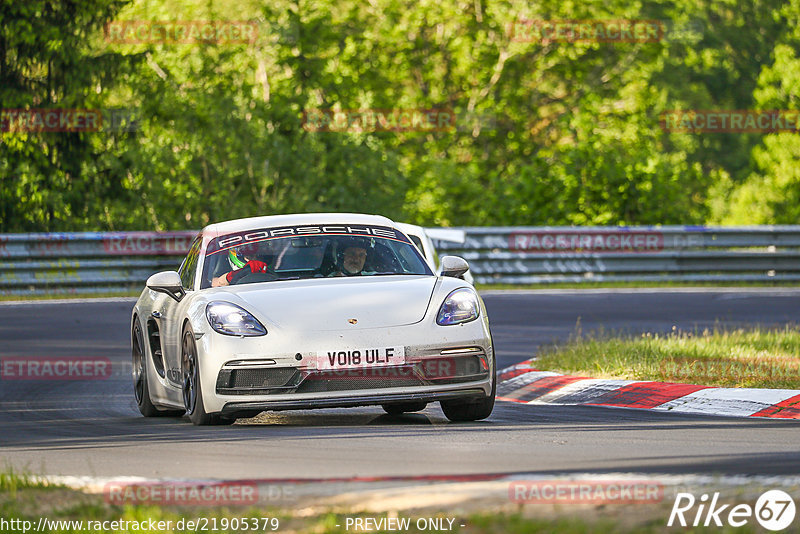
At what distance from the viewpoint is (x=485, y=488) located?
223 inches

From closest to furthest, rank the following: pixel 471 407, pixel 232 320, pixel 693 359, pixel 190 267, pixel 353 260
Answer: pixel 232 320 → pixel 471 407 → pixel 353 260 → pixel 190 267 → pixel 693 359

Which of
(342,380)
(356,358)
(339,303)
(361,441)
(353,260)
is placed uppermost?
(353,260)

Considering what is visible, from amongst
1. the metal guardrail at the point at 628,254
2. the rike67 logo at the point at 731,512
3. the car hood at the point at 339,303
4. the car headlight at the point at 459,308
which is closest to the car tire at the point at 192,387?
the car hood at the point at 339,303

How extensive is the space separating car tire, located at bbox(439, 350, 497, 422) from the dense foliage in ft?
59.7

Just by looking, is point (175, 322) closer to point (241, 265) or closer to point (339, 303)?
point (241, 265)

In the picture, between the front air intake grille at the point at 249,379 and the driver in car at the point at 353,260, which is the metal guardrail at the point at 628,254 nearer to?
the driver in car at the point at 353,260

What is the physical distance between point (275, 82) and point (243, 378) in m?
31.7

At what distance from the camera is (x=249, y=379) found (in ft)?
28.6

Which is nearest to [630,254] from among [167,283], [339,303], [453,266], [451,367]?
[453,266]

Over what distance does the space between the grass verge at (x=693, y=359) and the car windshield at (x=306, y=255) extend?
91.2 inches

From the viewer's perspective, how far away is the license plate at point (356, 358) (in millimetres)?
8609

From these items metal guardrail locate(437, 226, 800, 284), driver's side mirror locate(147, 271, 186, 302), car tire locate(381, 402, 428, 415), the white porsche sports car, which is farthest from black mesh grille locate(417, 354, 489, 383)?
metal guardrail locate(437, 226, 800, 284)

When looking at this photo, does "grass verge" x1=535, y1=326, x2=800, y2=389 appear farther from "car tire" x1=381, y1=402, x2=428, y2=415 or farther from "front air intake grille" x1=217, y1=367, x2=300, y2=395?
"front air intake grille" x1=217, y1=367, x2=300, y2=395

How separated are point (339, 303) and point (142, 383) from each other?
91.6 inches
